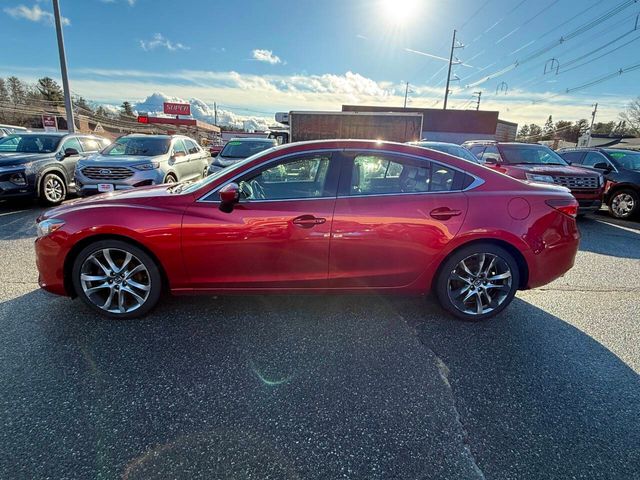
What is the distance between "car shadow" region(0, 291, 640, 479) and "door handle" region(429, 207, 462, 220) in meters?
0.99

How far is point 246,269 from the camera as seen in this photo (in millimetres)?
2930

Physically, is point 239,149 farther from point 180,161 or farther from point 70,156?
point 70,156

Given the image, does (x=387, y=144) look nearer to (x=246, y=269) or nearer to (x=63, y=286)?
(x=246, y=269)

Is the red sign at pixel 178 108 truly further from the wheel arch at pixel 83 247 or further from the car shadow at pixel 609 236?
the wheel arch at pixel 83 247

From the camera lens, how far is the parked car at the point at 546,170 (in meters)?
7.34

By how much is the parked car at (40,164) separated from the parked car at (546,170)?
10.2 m

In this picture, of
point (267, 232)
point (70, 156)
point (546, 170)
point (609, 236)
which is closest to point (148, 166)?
point (70, 156)

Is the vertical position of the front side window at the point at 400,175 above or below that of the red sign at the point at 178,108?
below

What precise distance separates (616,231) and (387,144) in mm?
6880

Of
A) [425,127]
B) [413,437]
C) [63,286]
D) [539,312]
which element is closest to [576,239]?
[539,312]

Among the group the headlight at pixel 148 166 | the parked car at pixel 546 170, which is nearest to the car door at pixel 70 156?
the headlight at pixel 148 166

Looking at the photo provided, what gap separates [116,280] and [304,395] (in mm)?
1984

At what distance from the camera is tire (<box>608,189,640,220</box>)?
8.15 meters

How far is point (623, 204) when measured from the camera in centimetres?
835
